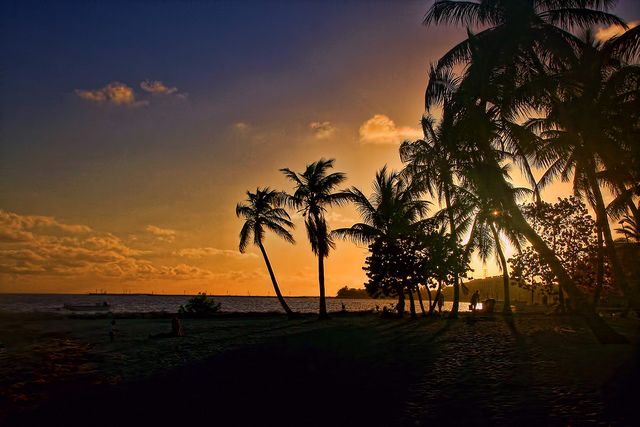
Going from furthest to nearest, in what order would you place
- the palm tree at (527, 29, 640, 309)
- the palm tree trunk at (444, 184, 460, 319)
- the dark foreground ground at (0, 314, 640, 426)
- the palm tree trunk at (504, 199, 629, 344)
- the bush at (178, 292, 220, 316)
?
1. the bush at (178, 292, 220, 316)
2. the palm tree trunk at (444, 184, 460, 319)
3. the palm tree at (527, 29, 640, 309)
4. the palm tree trunk at (504, 199, 629, 344)
5. the dark foreground ground at (0, 314, 640, 426)

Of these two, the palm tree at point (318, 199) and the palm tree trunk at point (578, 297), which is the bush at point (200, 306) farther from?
the palm tree trunk at point (578, 297)

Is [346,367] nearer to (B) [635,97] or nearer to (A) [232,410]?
(A) [232,410]

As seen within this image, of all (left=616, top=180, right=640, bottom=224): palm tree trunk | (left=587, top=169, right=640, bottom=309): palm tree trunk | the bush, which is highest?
(left=616, top=180, right=640, bottom=224): palm tree trunk

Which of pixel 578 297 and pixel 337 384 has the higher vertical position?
pixel 578 297

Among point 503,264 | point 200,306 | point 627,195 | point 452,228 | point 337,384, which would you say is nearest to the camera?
point 337,384

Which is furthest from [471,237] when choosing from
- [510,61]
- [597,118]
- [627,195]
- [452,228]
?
[510,61]

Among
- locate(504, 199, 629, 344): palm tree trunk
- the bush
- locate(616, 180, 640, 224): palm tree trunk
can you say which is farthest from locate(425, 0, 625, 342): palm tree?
the bush

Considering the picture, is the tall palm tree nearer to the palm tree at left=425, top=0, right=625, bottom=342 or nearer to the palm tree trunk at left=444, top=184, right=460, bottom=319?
the palm tree trunk at left=444, top=184, right=460, bottom=319

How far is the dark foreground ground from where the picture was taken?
7363 mm

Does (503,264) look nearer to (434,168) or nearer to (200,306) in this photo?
(434,168)

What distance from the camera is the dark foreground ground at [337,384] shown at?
736 cm

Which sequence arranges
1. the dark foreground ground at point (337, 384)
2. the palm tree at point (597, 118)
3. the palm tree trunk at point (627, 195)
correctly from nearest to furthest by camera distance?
the dark foreground ground at point (337, 384) < the palm tree at point (597, 118) < the palm tree trunk at point (627, 195)

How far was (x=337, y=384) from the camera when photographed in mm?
10000

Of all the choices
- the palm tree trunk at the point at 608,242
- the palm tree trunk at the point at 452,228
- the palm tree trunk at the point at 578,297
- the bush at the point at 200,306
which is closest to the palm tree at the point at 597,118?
the palm tree trunk at the point at 608,242
